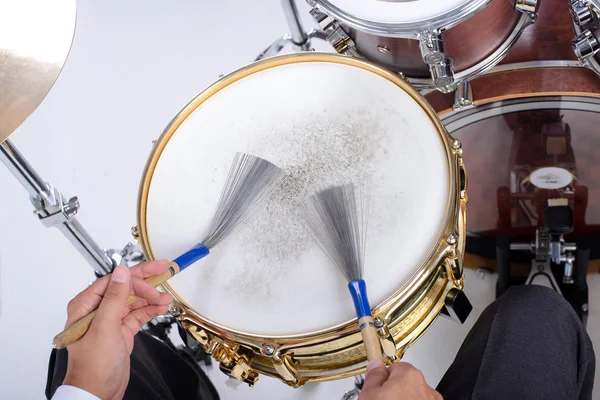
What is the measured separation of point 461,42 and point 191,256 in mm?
432

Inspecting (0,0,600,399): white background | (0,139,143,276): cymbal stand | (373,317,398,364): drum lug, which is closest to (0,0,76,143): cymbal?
(0,139,143,276): cymbal stand

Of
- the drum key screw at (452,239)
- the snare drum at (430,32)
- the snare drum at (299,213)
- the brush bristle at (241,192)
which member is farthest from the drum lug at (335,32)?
the drum key screw at (452,239)

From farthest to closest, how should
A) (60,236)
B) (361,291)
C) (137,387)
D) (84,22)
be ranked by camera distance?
1. (84,22)
2. (60,236)
3. (137,387)
4. (361,291)

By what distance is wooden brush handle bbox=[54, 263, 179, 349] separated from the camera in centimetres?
64

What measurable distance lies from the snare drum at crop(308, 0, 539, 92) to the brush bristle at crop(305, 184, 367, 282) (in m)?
0.20

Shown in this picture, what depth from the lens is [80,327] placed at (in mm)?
675

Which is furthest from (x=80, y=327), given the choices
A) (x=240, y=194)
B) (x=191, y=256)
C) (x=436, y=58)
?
(x=436, y=58)

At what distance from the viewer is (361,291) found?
0.73 metres

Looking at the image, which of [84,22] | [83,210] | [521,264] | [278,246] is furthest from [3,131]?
[84,22]

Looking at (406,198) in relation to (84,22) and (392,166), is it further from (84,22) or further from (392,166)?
(84,22)

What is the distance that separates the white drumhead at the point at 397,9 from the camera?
83 cm

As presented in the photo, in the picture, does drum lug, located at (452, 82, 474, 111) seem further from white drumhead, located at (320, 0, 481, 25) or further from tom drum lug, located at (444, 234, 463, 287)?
tom drum lug, located at (444, 234, 463, 287)

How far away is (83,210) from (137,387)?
74 cm

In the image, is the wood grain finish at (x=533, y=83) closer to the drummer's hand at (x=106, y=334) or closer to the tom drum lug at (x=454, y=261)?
the tom drum lug at (x=454, y=261)
